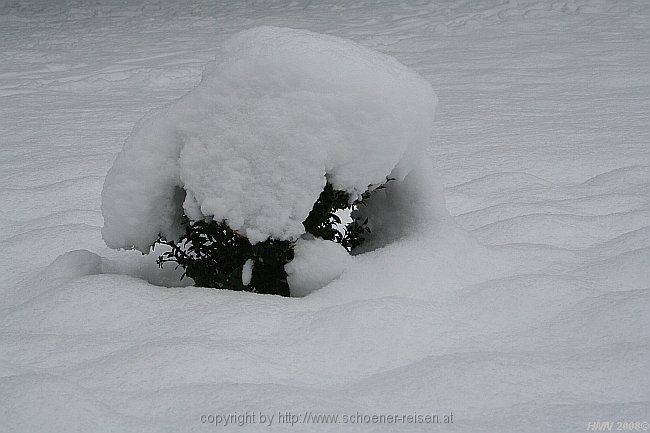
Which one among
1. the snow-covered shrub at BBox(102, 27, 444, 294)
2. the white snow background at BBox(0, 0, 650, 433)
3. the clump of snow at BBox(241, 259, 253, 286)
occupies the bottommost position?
the white snow background at BBox(0, 0, 650, 433)

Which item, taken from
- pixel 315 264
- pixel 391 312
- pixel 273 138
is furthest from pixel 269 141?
pixel 391 312

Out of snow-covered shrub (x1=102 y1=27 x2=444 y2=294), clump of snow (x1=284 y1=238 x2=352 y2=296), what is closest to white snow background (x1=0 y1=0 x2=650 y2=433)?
clump of snow (x1=284 y1=238 x2=352 y2=296)

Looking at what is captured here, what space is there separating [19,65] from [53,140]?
11.5 feet

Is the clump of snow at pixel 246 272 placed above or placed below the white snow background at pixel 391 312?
above

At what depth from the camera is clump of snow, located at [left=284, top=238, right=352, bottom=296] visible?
87.7 inches

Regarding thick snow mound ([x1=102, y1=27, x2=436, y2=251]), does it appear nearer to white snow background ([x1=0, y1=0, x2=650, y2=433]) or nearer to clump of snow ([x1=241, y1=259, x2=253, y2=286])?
clump of snow ([x1=241, y1=259, x2=253, y2=286])

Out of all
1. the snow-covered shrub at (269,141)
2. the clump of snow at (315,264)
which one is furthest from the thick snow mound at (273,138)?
the clump of snow at (315,264)

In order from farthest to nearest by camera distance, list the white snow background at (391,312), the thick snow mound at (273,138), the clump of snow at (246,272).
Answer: the clump of snow at (246,272) → the thick snow mound at (273,138) → the white snow background at (391,312)

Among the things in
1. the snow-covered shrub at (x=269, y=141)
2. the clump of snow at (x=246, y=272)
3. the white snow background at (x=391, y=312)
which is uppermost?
the snow-covered shrub at (x=269, y=141)

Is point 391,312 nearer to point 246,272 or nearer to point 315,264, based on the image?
point 315,264

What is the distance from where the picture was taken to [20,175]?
3660 millimetres

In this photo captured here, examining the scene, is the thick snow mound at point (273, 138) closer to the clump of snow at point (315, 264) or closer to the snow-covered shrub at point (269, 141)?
the snow-covered shrub at point (269, 141)

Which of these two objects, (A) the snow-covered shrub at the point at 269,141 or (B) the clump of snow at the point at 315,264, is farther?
(B) the clump of snow at the point at 315,264

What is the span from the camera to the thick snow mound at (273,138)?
6.89 ft
